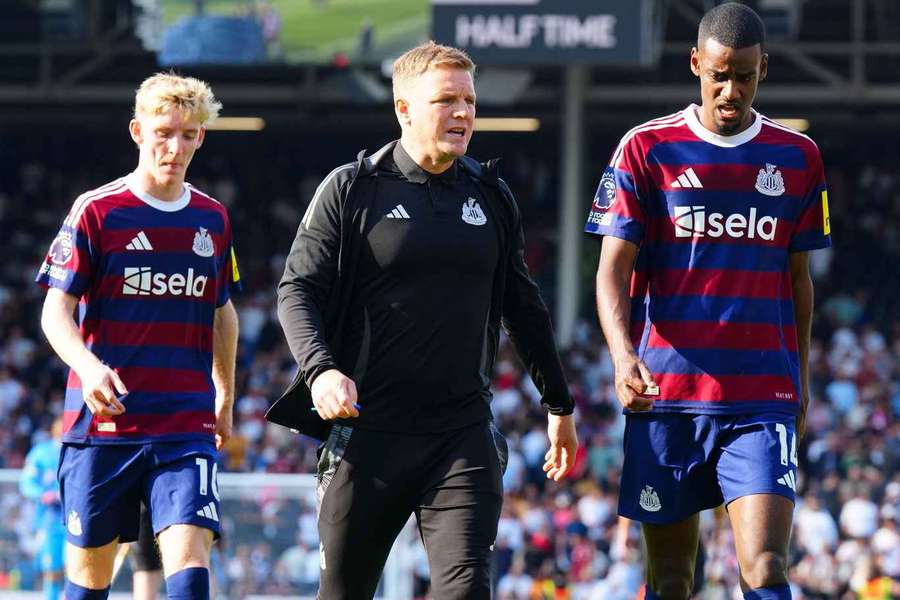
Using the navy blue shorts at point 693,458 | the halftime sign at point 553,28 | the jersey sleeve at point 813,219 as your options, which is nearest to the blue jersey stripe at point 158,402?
the navy blue shorts at point 693,458

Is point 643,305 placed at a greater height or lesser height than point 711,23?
lesser

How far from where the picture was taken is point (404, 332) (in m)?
4.93

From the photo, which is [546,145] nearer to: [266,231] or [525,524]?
[266,231]

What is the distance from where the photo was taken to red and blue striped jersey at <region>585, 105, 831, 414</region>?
5.21 m

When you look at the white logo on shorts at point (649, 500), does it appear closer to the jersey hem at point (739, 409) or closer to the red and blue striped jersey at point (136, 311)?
the jersey hem at point (739, 409)

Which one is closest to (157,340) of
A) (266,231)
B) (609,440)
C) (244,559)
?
(244,559)

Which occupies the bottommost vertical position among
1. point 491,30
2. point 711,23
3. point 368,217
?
point 368,217

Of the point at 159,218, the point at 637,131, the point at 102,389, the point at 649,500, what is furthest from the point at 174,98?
the point at 649,500

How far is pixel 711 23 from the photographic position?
17.1ft

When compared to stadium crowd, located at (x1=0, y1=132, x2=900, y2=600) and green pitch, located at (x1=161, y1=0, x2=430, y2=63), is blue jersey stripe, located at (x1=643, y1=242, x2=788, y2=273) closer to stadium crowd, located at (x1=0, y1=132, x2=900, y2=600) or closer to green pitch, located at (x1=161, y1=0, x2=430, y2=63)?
stadium crowd, located at (x1=0, y1=132, x2=900, y2=600)

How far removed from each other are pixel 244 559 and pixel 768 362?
7518 millimetres

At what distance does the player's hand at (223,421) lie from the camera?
6.12 meters

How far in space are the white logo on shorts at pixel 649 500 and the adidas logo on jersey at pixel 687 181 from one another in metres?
0.98

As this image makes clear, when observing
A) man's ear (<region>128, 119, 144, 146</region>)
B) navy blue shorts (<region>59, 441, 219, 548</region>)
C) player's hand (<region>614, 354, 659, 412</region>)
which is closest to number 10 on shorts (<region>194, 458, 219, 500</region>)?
navy blue shorts (<region>59, 441, 219, 548</region>)
